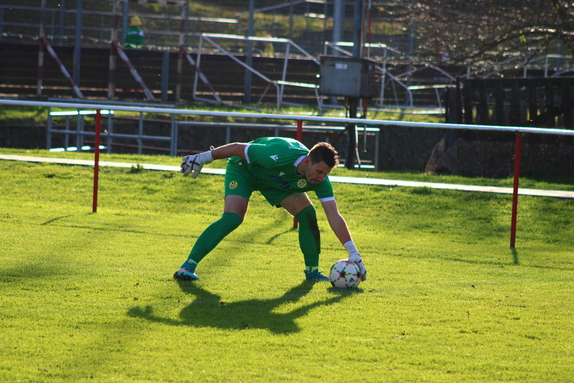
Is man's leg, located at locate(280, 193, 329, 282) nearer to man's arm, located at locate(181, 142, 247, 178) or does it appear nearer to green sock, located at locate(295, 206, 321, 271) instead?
green sock, located at locate(295, 206, 321, 271)

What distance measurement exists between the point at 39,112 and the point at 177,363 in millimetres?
17150

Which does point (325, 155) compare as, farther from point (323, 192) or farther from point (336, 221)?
point (336, 221)

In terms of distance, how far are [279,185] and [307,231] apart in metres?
0.51

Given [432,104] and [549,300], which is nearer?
[549,300]

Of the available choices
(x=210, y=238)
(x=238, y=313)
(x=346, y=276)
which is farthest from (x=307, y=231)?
(x=238, y=313)

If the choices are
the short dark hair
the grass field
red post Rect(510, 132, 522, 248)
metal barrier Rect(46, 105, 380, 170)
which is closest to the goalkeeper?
the short dark hair

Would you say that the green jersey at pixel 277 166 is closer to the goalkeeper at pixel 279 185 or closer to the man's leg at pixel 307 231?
the goalkeeper at pixel 279 185

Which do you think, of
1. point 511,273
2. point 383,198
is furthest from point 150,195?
point 511,273

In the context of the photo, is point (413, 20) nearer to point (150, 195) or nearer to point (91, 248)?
point (150, 195)

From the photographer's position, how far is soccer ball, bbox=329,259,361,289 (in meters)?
6.41

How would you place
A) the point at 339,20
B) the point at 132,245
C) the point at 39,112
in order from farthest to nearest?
1. the point at 339,20
2. the point at 39,112
3. the point at 132,245

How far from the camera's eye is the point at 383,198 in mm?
12180

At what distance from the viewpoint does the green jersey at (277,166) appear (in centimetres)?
639

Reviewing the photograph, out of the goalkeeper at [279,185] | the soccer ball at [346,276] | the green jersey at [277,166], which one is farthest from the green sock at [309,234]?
the soccer ball at [346,276]
